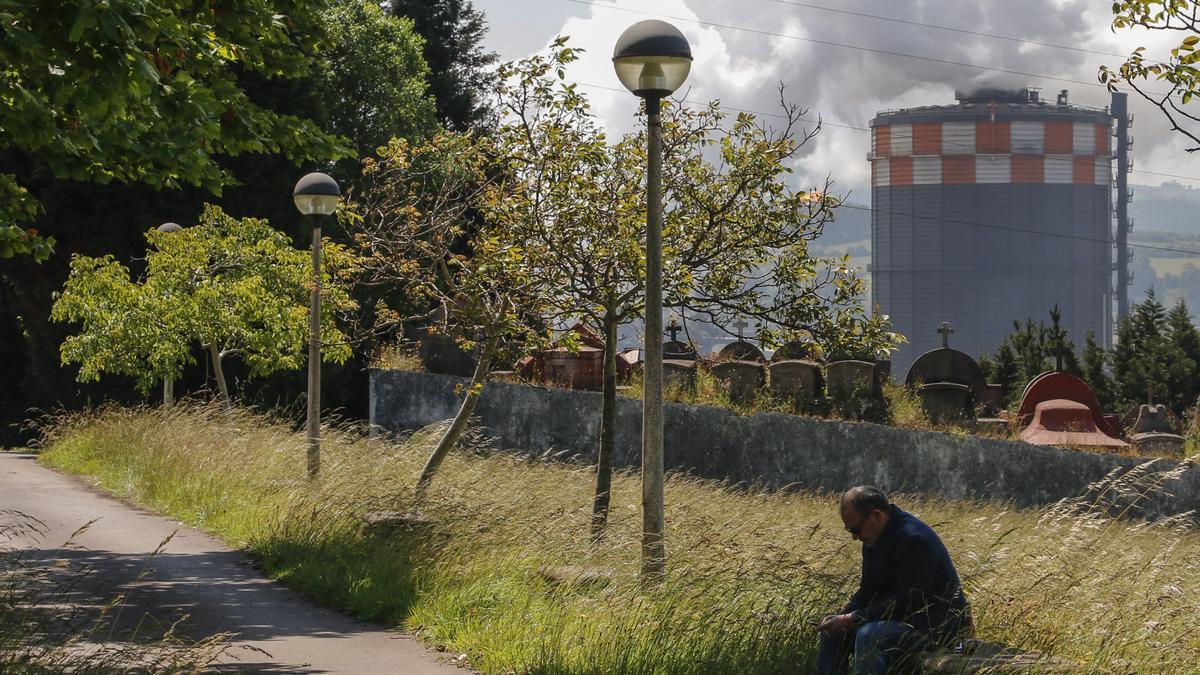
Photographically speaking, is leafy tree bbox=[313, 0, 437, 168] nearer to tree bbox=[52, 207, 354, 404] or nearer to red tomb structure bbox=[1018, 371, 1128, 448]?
tree bbox=[52, 207, 354, 404]

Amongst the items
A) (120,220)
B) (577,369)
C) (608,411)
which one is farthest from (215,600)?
(120,220)

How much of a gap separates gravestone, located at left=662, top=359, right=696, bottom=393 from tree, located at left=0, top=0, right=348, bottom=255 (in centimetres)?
1096

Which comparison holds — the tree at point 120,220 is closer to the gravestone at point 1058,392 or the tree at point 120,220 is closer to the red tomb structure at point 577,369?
the red tomb structure at point 577,369

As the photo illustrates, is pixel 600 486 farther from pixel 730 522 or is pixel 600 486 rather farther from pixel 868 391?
pixel 868 391

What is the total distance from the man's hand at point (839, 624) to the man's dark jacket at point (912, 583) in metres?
0.05

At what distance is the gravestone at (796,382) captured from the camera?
22.2m

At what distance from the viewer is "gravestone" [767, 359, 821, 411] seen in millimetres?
22203

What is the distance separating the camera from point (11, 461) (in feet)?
77.7

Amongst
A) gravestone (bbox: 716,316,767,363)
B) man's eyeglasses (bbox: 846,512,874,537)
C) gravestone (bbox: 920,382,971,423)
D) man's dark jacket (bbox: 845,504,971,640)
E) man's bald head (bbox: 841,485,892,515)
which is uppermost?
gravestone (bbox: 716,316,767,363)

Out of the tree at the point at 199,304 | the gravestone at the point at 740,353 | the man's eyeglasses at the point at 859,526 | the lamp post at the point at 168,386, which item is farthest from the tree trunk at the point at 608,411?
the gravestone at the point at 740,353

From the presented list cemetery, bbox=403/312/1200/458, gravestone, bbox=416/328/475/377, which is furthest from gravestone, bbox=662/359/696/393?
gravestone, bbox=416/328/475/377

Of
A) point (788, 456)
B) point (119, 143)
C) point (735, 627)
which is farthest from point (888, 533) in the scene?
point (788, 456)

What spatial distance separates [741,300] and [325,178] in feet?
17.3

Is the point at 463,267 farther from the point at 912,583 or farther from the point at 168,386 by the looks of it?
the point at 168,386
